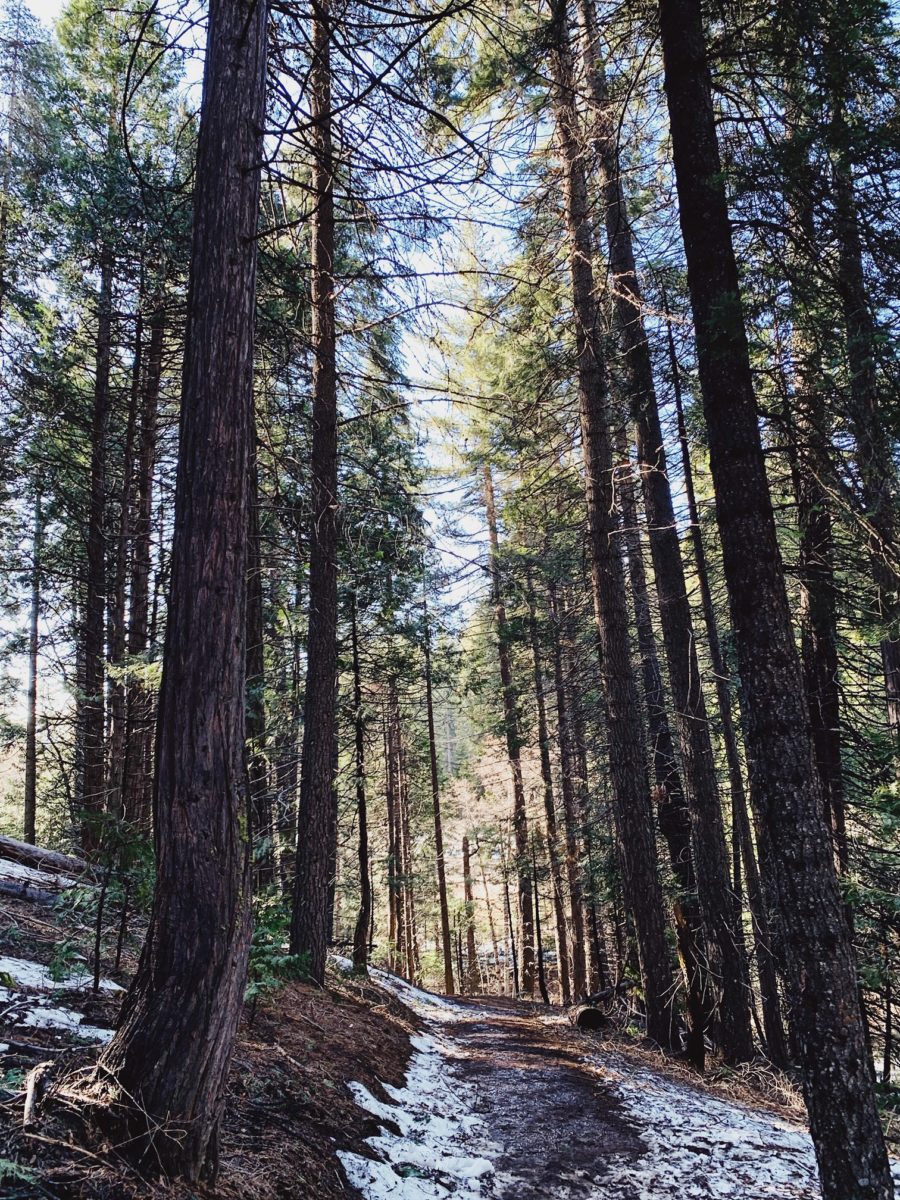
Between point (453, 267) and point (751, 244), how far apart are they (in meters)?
2.57

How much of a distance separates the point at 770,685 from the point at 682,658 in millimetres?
5948

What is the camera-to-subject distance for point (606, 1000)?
1238 cm

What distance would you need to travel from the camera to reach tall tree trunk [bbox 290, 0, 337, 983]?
791 centimetres

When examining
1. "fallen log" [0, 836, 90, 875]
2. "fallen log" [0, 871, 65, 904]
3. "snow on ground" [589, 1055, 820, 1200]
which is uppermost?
"fallen log" [0, 836, 90, 875]

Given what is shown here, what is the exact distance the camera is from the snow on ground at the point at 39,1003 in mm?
3520

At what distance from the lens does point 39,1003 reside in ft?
12.5

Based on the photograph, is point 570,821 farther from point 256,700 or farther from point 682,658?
point 256,700

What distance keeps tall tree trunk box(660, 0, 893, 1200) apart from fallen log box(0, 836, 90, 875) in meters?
6.70

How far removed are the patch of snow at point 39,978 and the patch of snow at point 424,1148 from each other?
1922 millimetres

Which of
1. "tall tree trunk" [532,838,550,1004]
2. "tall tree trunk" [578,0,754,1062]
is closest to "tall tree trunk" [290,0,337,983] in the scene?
"tall tree trunk" [578,0,754,1062]

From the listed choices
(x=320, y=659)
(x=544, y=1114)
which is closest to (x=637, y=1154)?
(x=544, y=1114)

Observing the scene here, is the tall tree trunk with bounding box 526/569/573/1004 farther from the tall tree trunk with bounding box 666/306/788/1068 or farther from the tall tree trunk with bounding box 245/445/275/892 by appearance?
the tall tree trunk with bounding box 245/445/275/892

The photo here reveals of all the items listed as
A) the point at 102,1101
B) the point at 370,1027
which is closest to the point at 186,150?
the point at 102,1101

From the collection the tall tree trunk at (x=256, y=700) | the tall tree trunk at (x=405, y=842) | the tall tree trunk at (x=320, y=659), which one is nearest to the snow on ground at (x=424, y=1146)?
the tall tree trunk at (x=320, y=659)
